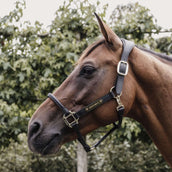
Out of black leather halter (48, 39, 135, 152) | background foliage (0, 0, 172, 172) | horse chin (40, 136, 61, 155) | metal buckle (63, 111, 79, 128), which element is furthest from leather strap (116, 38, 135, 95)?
background foliage (0, 0, 172, 172)

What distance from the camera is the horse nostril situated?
207cm

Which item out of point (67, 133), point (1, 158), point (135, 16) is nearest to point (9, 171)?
point (1, 158)

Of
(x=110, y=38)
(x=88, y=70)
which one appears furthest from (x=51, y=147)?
(x=110, y=38)

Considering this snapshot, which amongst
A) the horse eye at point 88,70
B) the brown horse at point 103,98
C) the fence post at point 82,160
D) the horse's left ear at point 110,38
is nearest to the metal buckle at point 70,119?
the brown horse at point 103,98

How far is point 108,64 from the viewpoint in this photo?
7.11ft

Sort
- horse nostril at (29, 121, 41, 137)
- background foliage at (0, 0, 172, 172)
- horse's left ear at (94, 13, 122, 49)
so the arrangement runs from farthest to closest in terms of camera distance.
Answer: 1. background foliage at (0, 0, 172, 172)
2. horse's left ear at (94, 13, 122, 49)
3. horse nostril at (29, 121, 41, 137)

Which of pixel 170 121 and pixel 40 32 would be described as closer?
pixel 170 121

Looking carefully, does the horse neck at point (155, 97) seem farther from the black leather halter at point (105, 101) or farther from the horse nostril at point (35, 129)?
the horse nostril at point (35, 129)

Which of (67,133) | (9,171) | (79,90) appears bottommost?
(9,171)

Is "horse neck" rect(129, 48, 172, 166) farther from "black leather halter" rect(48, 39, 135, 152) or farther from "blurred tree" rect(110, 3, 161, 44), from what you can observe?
"blurred tree" rect(110, 3, 161, 44)

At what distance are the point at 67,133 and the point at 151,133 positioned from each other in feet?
2.37

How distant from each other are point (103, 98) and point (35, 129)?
0.61 meters

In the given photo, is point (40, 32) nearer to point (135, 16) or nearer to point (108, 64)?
point (135, 16)

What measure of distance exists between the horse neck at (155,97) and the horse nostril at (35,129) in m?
0.86
